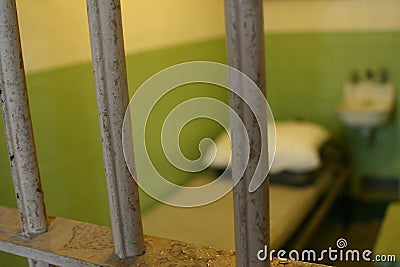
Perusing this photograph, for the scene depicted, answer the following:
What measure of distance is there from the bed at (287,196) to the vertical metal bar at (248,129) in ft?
5.02

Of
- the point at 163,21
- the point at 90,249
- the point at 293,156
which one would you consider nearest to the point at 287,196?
the point at 293,156

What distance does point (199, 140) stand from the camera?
295 cm

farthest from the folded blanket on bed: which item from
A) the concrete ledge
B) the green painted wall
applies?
the concrete ledge

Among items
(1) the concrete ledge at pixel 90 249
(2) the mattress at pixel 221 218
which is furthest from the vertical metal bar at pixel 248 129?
(2) the mattress at pixel 221 218

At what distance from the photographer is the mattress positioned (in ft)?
7.28

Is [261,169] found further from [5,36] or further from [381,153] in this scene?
[381,153]

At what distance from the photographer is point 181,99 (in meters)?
2.65

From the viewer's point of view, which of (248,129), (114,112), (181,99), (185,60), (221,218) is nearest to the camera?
(248,129)

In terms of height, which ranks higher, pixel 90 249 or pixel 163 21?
pixel 163 21

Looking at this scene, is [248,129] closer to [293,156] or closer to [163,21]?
[163,21]

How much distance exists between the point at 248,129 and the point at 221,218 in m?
1.91

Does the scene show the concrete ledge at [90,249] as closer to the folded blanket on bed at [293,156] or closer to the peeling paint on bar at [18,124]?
the peeling paint on bar at [18,124]

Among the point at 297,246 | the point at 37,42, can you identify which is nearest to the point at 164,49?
the point at 37,42

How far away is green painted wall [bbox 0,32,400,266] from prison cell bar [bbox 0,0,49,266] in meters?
0.38
